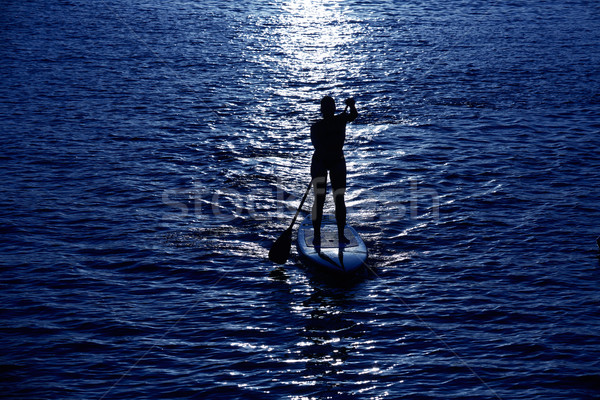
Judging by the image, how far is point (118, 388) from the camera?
1105 centimetres

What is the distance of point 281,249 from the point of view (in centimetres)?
1497

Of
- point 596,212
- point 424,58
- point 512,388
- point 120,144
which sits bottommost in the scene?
point 512,388

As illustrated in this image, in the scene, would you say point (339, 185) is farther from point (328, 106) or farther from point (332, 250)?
point (328, 106)

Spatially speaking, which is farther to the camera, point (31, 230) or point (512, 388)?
point (31, 230)

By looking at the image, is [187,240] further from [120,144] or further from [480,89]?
[480,89]

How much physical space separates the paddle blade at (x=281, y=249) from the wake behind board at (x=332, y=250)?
1.09ft

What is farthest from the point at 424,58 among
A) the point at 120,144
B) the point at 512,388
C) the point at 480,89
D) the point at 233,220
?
the point at 512,388

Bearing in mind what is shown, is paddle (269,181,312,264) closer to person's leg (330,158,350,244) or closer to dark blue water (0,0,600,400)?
dark blue water (0,0,600,400)

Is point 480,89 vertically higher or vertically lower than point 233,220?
higher

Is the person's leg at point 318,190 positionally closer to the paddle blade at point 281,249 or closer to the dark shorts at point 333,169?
the dark shorts at point 333,169

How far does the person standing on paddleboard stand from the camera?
14.2 m

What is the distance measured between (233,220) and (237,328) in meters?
5.13

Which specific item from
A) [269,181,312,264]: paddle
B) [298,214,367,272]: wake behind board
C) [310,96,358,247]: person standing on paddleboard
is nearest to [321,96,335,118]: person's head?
[310,96,358,247]: person standing on paddleboard

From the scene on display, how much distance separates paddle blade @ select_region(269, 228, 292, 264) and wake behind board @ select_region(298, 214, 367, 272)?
13.0 inches
